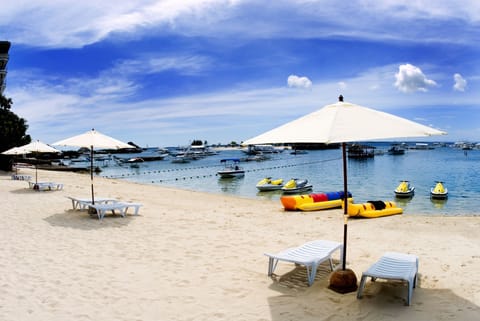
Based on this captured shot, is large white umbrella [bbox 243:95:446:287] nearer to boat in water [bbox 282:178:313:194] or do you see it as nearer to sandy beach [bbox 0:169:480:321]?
sandy beach [bbox 0:169:480:321]

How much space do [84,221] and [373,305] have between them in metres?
8.09

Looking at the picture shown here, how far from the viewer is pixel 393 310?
4.76 m

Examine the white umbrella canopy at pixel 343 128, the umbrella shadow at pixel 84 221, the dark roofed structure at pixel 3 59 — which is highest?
the dark roofed structure at pixel 3 59

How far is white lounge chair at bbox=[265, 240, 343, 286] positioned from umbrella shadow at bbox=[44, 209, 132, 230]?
5.30 metres

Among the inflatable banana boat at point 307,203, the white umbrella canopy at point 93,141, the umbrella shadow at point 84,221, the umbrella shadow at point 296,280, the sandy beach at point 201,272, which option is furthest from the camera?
the inflatable banana boat at point 307,203

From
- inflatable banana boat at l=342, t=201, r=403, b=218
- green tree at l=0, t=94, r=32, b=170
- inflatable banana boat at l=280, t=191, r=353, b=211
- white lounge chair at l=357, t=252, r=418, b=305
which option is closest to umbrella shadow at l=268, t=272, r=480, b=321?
white lounge chair at l=357, t=252, r=418, b=305

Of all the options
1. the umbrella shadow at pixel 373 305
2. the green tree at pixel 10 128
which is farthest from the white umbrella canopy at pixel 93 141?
the green tree at pixel 10 128

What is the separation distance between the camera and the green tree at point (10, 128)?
89.3 feet

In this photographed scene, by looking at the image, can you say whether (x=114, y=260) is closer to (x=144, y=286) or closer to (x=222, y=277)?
(x=144, y=286)

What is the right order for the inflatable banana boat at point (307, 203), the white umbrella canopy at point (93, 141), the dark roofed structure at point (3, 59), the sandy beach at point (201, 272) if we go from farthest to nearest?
the dark roofed structure at point (3, 59) < the inflatable banana boat at point (307, 203) < the white umbrella canopy at point (93, 141) < the sandy beach at point (201, 272)

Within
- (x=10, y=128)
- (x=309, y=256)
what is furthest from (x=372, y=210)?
(x=10, y=128)

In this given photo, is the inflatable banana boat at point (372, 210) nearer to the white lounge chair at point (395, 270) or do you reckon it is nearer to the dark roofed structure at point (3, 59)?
the white lounge chair at point (395, 270)

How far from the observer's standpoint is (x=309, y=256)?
5914mm

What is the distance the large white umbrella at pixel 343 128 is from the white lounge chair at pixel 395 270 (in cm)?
185
